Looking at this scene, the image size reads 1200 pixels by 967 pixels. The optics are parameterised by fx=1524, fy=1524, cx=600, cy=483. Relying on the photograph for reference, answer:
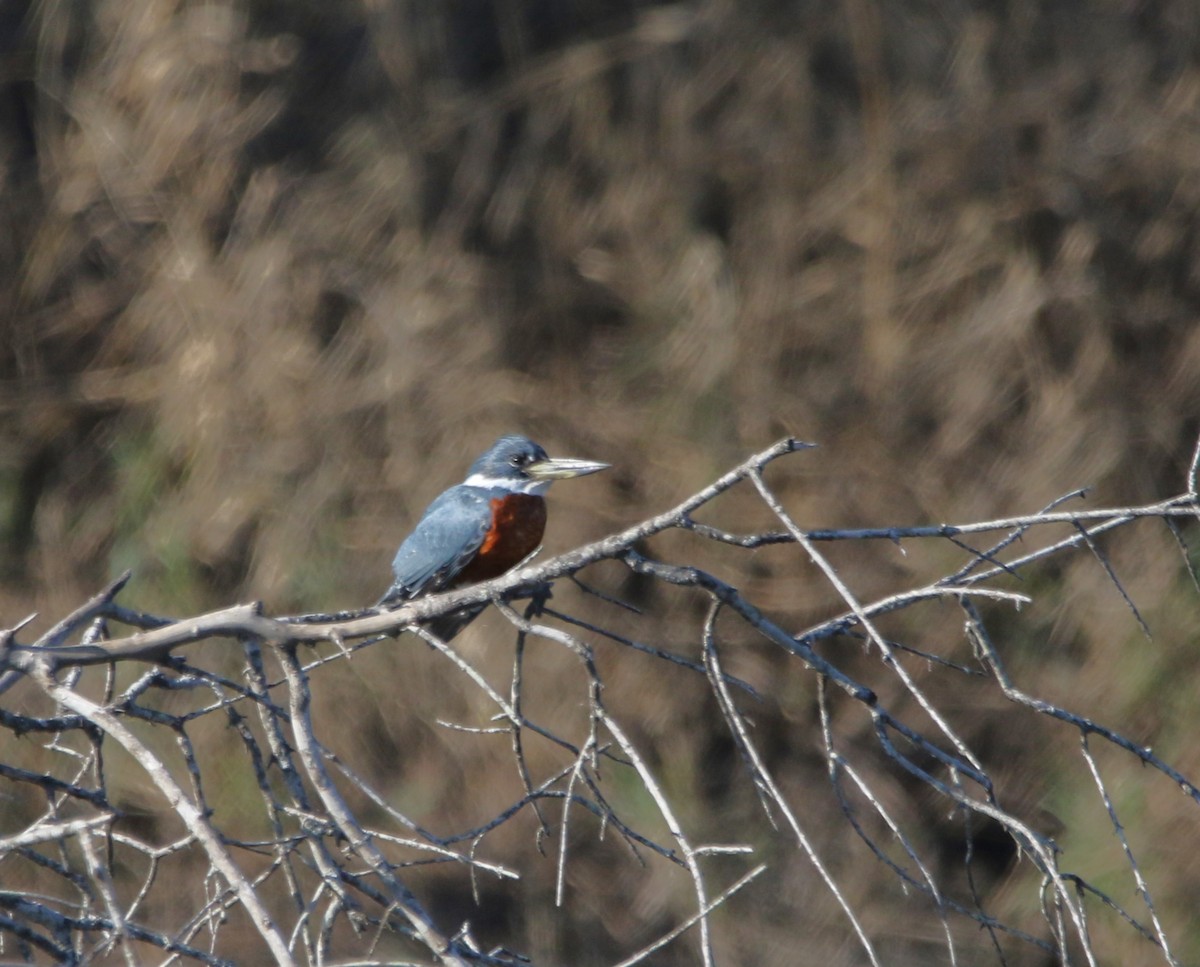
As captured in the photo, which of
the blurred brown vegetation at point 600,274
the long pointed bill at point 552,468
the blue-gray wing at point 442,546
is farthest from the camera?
the blurred brown vegetation at point 600,274

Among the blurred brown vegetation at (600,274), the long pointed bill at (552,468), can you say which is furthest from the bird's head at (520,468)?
the blurred brown vegetation at (600,274)

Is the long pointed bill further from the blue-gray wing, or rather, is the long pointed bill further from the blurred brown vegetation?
the blurred brown vegetation

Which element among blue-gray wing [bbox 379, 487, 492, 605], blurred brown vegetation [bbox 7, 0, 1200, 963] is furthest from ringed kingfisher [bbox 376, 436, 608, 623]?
blurred brown vegetation [bbox 7, 0, 1200, 963]

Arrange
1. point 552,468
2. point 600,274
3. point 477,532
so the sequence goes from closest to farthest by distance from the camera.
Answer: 1. point 477,532
2. point 552,468
3. point 600,274

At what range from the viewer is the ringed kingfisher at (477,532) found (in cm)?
355

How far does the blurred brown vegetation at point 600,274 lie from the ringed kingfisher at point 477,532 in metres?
2.09

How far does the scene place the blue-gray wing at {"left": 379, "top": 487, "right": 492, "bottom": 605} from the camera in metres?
3.54

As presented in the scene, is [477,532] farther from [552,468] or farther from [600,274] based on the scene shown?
[600,274]

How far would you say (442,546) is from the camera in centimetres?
356

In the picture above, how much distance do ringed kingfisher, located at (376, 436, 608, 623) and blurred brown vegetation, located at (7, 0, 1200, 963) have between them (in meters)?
2.09

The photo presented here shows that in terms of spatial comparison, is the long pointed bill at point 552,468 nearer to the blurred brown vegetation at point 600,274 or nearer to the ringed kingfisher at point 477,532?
the ringed kingfisher at point 477,532

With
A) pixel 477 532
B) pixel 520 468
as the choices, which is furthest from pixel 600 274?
pixel 477 532

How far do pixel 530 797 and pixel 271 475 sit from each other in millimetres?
4080

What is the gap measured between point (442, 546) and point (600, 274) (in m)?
2.62
